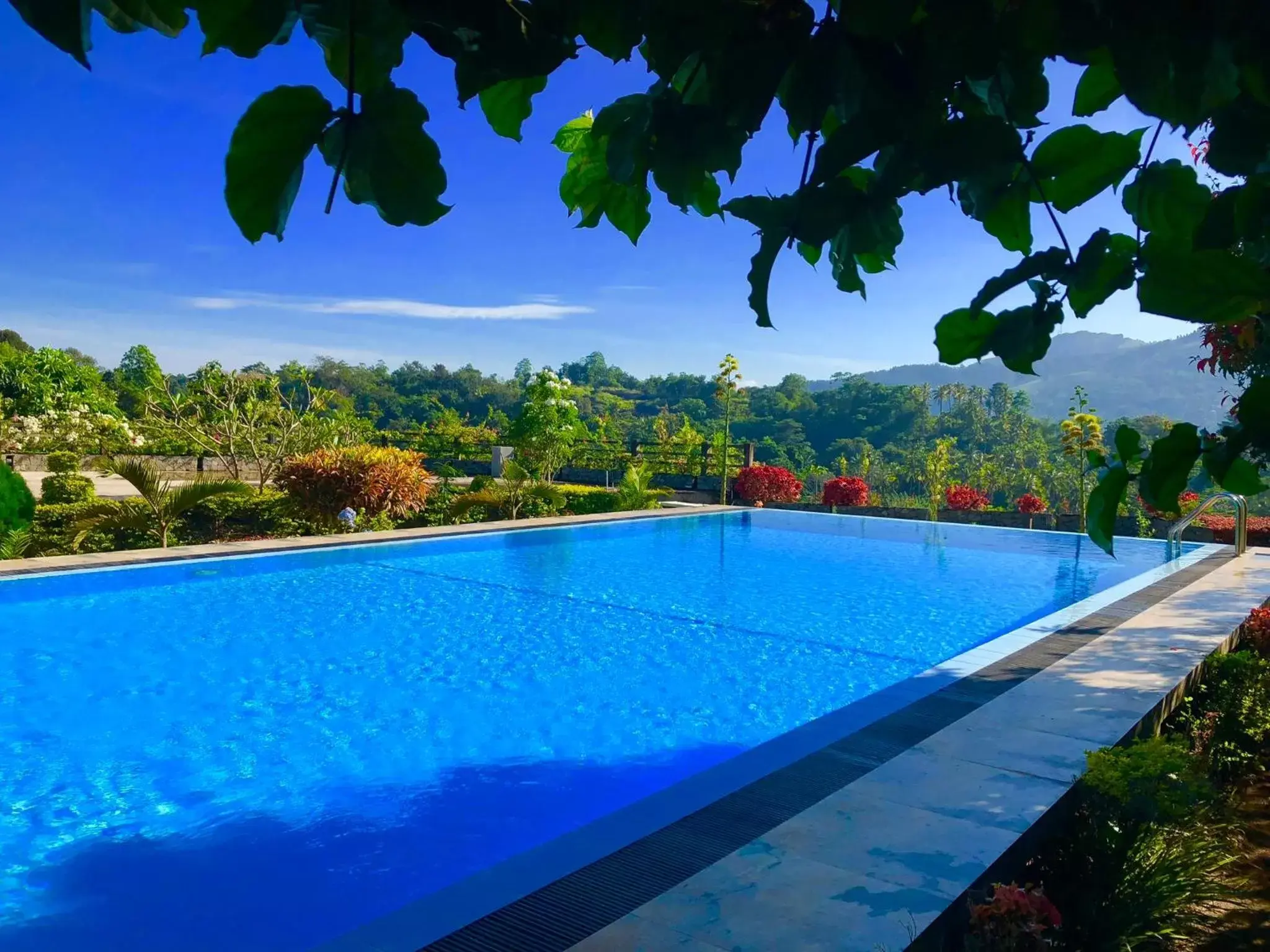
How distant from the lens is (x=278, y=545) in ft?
30.2

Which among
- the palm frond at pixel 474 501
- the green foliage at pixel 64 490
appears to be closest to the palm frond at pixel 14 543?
the green foliage at pixel 64 490

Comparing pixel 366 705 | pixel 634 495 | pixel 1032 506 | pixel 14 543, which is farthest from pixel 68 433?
pixel 1032 506

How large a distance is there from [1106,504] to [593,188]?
47 centimetres

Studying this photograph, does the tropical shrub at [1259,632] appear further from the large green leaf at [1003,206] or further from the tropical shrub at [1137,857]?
the large green leaf at [1003,206]

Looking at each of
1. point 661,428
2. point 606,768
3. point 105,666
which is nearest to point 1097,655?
point 606,768

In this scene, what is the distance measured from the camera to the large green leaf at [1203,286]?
1.70 feet

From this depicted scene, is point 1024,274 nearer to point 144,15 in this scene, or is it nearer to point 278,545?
point 144,15

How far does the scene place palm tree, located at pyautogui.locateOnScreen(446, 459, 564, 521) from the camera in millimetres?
12328

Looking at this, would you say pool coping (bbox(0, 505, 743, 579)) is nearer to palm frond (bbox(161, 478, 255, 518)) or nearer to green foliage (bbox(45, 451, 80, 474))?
palm frond (bbox(161, 478, 255, 518))

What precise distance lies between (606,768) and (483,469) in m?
18.2

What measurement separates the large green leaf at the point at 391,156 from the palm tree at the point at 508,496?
1199 cm

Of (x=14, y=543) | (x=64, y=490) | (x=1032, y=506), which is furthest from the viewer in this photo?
(x=1032, y=506)

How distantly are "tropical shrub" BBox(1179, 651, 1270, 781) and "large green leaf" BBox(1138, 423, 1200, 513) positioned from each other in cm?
353

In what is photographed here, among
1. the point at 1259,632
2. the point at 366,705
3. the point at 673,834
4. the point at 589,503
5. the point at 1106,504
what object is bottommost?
the point at 366,705
